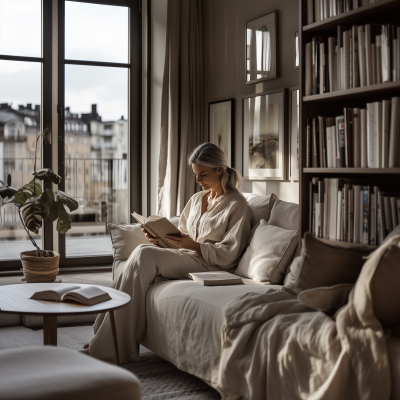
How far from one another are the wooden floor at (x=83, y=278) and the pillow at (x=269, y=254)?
1.65 metres

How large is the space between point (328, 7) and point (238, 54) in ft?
5.44

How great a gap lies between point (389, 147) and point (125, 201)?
11.3 feet

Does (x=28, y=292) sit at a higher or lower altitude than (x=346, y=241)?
lower

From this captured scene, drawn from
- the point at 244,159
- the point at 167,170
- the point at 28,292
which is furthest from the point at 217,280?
the point at 167,170

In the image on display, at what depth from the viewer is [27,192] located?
4242mm

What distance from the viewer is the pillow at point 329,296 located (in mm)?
1960

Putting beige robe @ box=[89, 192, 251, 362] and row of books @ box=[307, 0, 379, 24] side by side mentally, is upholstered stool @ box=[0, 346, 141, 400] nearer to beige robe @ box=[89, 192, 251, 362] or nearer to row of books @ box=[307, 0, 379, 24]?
beige robe @ box=[89, 192, 251, 362]

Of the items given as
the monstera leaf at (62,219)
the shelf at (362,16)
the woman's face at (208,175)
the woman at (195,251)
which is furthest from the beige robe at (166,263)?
the monstera leaf at (62,219)

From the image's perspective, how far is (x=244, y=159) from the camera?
4.12 m

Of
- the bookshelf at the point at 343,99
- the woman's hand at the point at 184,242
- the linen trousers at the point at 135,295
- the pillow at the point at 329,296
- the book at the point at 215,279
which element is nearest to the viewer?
the pillow at the point at 329,296

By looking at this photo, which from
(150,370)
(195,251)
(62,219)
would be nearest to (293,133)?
(195,251)

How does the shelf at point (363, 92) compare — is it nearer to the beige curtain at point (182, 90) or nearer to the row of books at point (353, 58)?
Result: the row of books at point (353, 58)

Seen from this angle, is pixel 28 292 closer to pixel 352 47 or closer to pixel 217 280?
pixel 217 280

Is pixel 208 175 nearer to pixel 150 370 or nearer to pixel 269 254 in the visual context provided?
pixel 269 254
